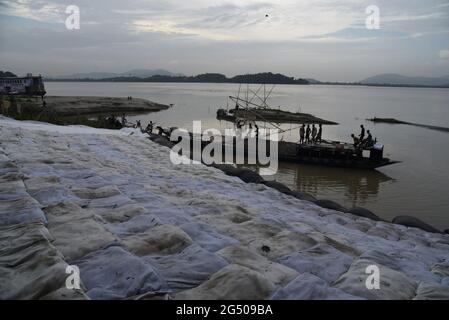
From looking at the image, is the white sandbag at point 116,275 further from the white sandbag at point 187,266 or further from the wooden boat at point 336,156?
the wooden boat at point 336,156

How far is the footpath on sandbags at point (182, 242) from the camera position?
3.22 metres

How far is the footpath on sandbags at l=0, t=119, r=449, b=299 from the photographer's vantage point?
3219 millimetres

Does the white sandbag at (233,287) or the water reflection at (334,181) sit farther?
the water reflection at (334,181)

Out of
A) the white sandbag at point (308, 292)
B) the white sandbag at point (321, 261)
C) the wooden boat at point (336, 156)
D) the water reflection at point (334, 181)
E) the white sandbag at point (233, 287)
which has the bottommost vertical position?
the water reflection at point (334, 181)

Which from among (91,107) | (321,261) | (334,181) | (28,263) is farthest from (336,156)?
(91,107)

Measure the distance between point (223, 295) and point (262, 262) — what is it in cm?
87

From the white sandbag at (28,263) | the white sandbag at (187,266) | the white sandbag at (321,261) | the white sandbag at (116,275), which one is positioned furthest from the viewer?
the white sandbag at (321,261)


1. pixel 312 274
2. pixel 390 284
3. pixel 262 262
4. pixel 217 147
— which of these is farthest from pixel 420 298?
pixel 217 147

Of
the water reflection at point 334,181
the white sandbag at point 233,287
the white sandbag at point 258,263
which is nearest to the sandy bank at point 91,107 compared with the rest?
the water reflection at point 334,181

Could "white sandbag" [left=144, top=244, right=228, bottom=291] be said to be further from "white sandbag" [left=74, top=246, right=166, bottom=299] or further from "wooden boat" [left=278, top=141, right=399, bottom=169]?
"wooden boat" [left=278, top=141, right=399, bottom=169]

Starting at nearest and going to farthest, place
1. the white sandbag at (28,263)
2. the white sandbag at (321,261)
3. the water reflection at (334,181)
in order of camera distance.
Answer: the white sandbag at (28,263) < the white sandbag at (321,261) < the water reflection at (334,181)

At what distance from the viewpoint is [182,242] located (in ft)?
13.6

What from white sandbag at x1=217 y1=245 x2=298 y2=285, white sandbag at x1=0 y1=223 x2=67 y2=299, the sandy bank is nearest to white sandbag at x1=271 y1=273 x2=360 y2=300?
white sandbag at x1=217 y1=245 x2=298 y2=285
